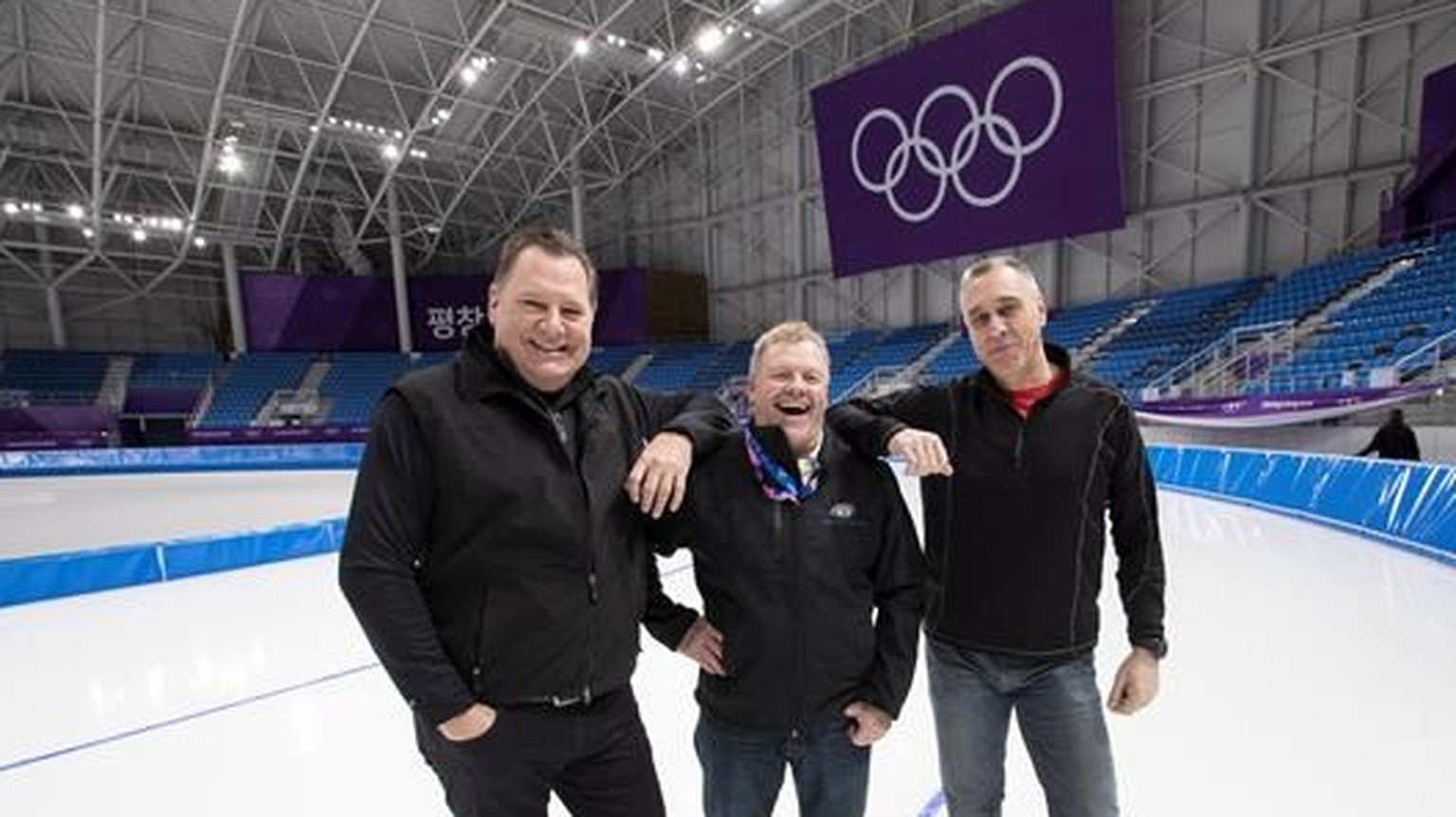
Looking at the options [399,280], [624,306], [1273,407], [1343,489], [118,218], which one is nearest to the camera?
[1343,489]

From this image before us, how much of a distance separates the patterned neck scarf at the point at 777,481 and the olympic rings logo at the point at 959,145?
15037 millimetres

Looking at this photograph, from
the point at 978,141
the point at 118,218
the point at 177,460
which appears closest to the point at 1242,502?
the point at 978,141

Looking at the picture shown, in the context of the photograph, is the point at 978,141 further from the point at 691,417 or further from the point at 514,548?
the point at 514,548

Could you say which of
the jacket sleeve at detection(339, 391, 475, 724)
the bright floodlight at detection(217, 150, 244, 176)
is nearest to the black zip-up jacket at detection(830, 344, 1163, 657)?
the jacket sleeve at detection(339, 391, 475, 724)

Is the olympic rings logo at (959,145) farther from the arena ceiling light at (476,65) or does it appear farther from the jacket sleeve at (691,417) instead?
the jacket sleeve at (691,417)

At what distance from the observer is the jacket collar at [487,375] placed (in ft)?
4.44

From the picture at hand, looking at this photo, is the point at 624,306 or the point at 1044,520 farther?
the point at 624,306

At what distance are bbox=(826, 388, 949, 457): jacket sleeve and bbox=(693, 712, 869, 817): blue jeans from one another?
2.17 ft

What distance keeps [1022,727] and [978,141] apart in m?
15.6

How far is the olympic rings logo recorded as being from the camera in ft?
46.0

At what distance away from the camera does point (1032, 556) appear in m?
1.64

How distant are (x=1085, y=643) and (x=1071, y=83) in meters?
15.0

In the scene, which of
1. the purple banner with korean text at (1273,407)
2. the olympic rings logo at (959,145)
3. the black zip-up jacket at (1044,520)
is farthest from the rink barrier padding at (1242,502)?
the olympic rings logo at (959,145)

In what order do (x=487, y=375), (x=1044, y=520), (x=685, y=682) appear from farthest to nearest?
(x=685, y=682)
(x=1044, y=520)
(x=487, y=375)
